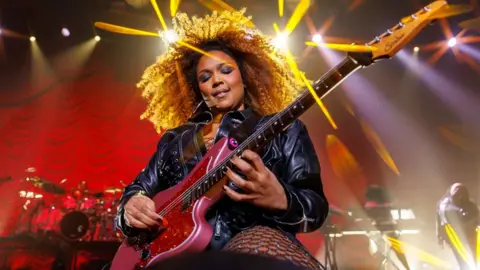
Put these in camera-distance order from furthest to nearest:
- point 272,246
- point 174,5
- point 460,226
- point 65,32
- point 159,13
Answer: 1. point 65,32
2. point 159,13
3. point 174,5
4. point 460,226
5. point 272,246

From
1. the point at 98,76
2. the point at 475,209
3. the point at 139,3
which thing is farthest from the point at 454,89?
the point at 98,76

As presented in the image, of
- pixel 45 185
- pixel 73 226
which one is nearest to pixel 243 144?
pixel 73 226

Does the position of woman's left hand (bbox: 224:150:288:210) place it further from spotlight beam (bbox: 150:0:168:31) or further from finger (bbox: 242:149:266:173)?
spotlight beam (bbox: 150:0:168:31)

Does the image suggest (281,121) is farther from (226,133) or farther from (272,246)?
(272,246)

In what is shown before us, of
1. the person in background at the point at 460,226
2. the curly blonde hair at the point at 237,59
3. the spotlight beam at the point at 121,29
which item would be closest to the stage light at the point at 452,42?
the person in background at the point at 460,226

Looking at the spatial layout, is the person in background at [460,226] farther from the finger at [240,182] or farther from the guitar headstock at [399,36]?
the finger at [240,182]

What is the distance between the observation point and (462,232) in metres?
7.55

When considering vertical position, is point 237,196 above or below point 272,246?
above

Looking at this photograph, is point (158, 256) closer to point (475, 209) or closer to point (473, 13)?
point (475, 209)

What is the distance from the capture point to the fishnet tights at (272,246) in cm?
146

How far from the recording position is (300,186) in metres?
1.94

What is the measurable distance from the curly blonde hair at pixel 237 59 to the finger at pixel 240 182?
1.02 metres

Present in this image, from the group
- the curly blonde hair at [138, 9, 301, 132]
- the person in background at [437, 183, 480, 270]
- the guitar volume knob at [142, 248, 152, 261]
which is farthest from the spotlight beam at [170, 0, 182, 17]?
the guitar volume knob at [142, 248, 152, 261]

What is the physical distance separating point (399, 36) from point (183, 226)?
51.3 inches
